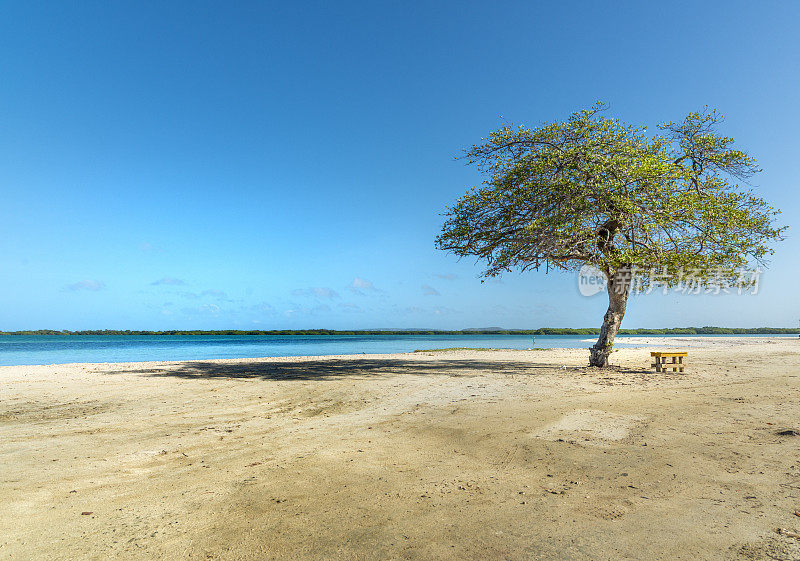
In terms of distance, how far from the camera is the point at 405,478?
17.4ft

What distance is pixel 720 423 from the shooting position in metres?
7.78

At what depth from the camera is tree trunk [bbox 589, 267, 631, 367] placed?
59.2ft

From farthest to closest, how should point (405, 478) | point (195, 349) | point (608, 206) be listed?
point (195, 349)
point (608, 206)
point (405, 478)

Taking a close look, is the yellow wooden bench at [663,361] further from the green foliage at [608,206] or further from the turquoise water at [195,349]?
the turquoise water at [195,349]

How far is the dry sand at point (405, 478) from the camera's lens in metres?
3.72

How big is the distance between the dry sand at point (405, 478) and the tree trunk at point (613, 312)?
7481 mm

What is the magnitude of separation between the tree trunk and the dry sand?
748 cm

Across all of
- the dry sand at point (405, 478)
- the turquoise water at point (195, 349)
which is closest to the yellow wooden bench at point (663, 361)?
the dry sand at point (405, 478)

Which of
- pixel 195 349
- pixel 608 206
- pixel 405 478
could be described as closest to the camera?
pixel 405 478

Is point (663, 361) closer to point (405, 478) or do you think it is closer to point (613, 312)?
point (613, 312)

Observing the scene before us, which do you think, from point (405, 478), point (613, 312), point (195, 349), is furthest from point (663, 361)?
point (195, 349)

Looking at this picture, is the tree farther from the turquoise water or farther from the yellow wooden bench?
the turquoise water

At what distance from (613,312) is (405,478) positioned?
16.2m

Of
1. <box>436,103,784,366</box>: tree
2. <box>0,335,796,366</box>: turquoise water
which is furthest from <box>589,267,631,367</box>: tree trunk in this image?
<box>0,335,796,366</box>: turquoise water
